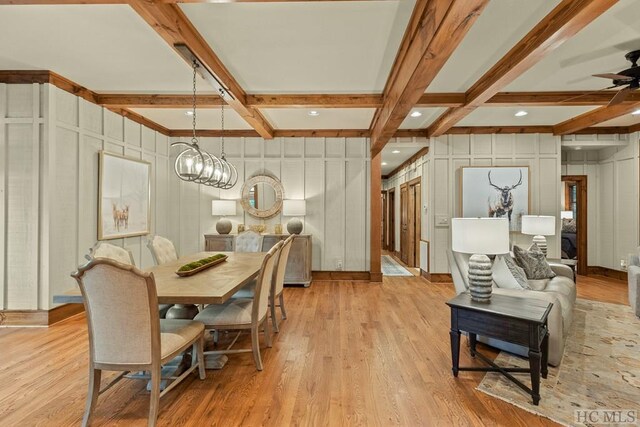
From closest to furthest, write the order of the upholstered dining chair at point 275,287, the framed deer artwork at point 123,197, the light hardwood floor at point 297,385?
the light hardwood floor at point 297,385 < the upholstered dining chair at point 275,287 < the framed deer artwork at point 123,197

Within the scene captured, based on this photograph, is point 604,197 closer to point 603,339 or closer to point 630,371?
point 603,339

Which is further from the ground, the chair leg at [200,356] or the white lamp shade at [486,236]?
the white lamp shade at [486,236]

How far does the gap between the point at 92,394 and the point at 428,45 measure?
3027 millimetres

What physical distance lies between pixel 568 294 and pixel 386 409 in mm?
2456

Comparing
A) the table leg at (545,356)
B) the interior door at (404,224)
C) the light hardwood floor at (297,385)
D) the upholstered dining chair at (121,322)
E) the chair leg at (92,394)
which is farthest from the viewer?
the interior door at (404,224)

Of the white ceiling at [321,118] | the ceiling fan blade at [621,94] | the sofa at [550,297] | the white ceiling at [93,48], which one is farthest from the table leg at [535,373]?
the white ceiling at [93,48]

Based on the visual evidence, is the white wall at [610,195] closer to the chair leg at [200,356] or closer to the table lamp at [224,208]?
the table lamp at [224,208]

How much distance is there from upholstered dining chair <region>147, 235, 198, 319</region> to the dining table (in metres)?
0.28

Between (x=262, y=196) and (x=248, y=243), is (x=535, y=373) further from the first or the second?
(x=262, y=196)

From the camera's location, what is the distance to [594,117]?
4.74 metres

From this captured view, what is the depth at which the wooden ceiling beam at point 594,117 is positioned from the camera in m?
4.23

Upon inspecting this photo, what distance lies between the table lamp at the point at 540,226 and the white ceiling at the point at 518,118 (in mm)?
1559

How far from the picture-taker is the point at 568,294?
3.24m

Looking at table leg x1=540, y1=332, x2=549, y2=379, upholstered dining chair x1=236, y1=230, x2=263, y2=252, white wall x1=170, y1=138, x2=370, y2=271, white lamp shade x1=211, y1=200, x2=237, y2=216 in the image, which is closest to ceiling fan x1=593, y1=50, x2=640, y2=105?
table leg x1=540, y1=332, x2=549, y2=379
